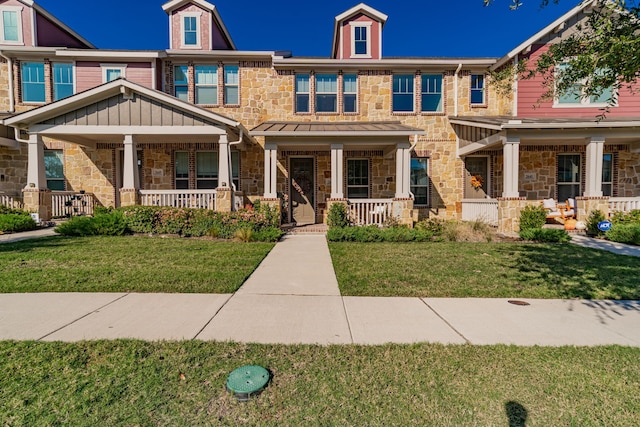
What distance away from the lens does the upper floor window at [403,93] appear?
13.4m

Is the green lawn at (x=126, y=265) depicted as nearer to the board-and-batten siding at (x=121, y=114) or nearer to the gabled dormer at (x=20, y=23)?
the board-and-batten siding at (x=121, y=114)

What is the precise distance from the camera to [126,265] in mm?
6051

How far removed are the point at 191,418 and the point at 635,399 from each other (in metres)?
3.04

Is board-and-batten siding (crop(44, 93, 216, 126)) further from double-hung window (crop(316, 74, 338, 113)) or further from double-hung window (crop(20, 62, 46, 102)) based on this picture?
double-hung window (crop(316, 74, 338, 113))

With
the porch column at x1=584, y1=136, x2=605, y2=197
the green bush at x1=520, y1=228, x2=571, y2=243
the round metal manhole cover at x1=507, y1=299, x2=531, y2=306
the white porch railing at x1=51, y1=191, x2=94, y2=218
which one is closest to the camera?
the round metal manhole cover at x1=507, y1=299, x2=531, y2=306

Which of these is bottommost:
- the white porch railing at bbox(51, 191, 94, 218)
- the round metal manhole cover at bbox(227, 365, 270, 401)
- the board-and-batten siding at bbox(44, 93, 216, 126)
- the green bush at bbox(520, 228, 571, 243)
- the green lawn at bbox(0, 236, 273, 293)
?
the round metal manhole cover at bbox(227, 365, 270, 401)

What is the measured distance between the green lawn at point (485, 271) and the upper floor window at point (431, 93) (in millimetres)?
7068

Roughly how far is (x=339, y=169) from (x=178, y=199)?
570 centimetres


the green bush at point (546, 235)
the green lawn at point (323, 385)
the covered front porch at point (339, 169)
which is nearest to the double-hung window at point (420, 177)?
the covered front porch at point (339, 169)

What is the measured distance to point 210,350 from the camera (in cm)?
293

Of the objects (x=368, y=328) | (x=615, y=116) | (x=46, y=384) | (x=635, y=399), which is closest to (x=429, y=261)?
(x=368, y=328)

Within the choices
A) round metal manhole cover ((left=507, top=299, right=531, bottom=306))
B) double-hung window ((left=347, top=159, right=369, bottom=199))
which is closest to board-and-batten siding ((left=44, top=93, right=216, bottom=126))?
double-hung window ((left=347, top=159, right=369, bottom=199))

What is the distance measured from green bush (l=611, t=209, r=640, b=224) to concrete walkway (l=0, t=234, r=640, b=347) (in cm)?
794

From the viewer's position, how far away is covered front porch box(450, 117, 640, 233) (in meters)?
10.6
